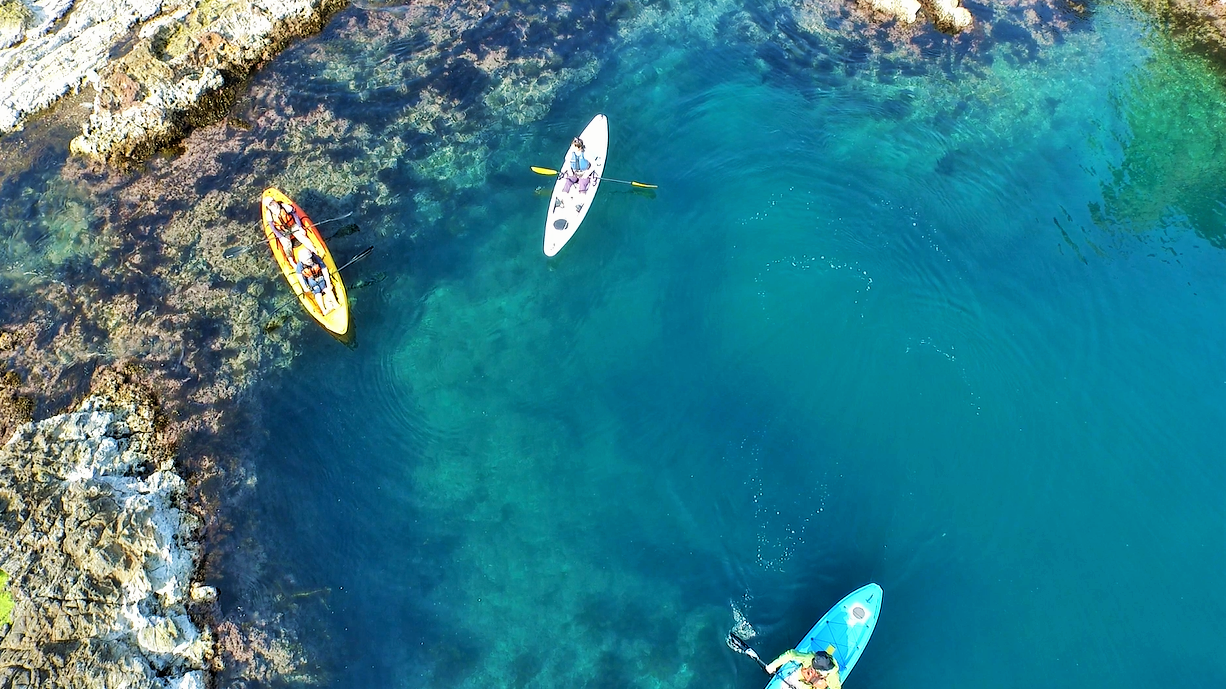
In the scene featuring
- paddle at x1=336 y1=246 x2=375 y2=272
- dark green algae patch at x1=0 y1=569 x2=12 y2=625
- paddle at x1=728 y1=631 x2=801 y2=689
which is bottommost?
paddle at x1=728 y1=631 x2=801 y2=689

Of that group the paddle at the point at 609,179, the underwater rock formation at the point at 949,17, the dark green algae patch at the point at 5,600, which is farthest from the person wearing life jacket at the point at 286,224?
the underwater rock formation at the point at 949,17

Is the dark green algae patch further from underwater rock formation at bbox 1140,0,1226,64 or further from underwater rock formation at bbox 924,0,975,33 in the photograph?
underwater rock formation at bbox 1140,0,1226,64

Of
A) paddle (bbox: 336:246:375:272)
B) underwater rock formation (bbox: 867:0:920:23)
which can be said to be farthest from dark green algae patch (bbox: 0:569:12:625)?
underwater rock formation (bbox: 867:0:920:23)

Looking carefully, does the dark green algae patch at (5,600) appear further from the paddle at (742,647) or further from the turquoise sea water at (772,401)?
the paddle at (742,647)

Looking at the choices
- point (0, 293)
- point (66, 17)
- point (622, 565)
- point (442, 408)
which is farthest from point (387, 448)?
point (66, 17)

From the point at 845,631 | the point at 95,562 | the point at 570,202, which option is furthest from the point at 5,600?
the point at 845,631

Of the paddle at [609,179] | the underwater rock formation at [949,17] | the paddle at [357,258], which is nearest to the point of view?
the paddle at [357,258]
